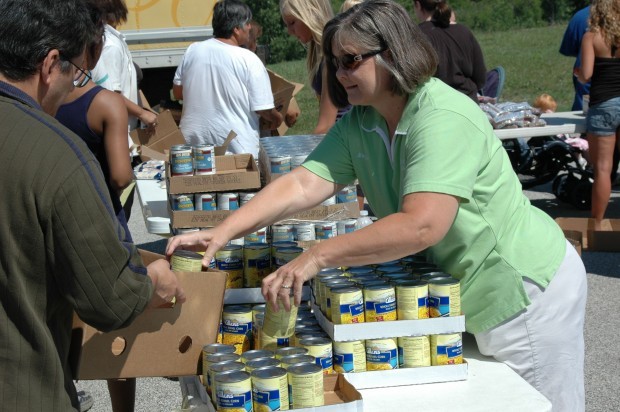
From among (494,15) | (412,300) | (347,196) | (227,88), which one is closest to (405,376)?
(412,300)

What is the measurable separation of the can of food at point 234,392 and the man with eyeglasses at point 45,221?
35 centimetres

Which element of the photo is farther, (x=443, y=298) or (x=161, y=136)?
(x=161, y=136)

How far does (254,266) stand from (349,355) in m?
0.59

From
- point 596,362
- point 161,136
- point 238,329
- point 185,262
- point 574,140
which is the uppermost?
point 185,262

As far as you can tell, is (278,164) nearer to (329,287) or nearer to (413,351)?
(329,287)

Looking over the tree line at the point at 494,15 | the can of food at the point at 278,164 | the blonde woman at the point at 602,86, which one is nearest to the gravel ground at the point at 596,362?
the blonde woman at the point at 602,86

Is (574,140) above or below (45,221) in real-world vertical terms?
below

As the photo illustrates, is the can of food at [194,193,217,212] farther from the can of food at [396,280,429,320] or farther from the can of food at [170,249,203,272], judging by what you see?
the can of food at [396,280,429,320]

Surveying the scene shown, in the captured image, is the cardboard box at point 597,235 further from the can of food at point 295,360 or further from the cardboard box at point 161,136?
the can of food at point 295,360

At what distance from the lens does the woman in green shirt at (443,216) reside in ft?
7.91

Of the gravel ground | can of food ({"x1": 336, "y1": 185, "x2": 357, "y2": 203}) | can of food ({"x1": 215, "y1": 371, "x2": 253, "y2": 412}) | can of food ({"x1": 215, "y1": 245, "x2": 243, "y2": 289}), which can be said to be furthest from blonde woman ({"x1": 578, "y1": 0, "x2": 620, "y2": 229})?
can of food ({"x1": 215, "y1": 371, "x2": 253, "y2": 412})

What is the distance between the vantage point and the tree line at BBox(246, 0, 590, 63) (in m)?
27.4

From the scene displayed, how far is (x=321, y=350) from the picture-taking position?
8.28 ft

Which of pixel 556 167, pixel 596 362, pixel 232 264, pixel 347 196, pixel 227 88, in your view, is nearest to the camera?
pixel 232 264
